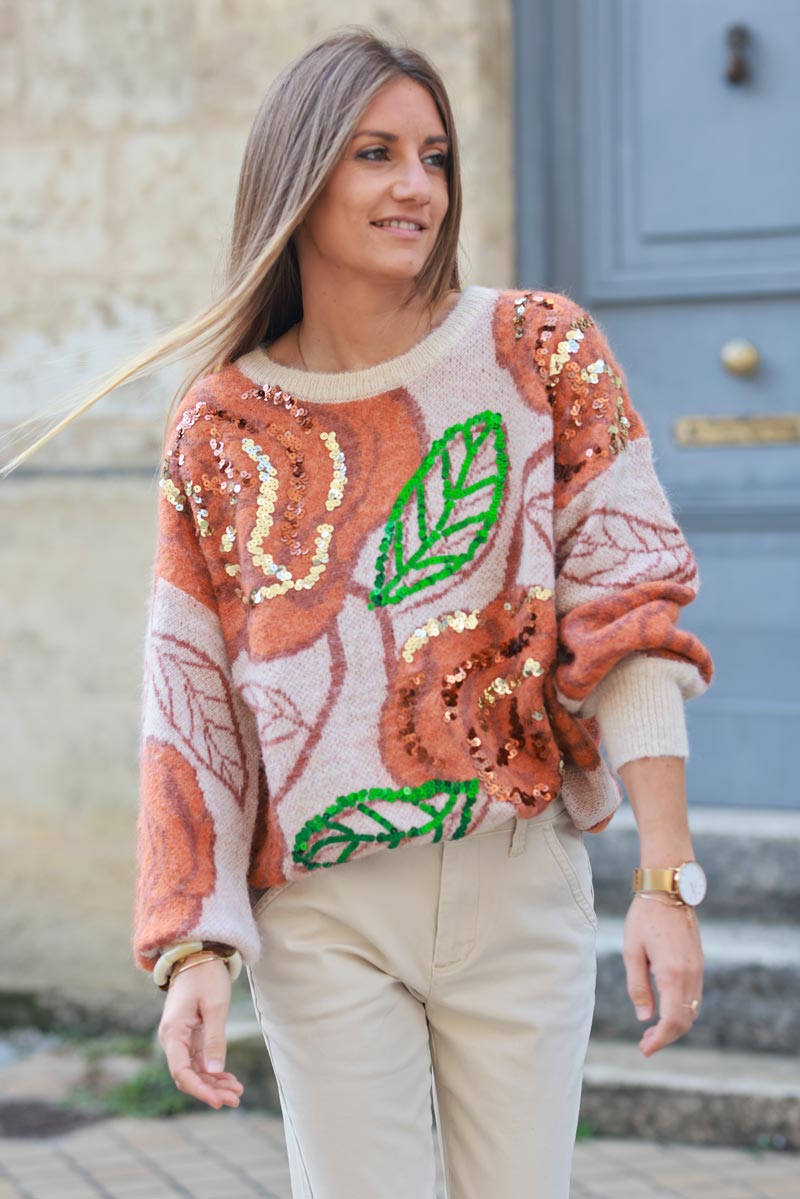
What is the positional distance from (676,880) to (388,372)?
0.69m

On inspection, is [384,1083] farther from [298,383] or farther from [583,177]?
Answer: [583,177]

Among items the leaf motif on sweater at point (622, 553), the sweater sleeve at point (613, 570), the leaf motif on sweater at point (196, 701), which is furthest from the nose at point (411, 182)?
the leaf motif on sweater at point (196, 701)

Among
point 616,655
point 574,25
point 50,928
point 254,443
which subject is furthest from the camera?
point 50,928

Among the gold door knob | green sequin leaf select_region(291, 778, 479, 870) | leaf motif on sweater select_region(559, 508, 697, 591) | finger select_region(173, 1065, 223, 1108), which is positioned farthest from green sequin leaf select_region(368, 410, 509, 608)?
the gold door knob

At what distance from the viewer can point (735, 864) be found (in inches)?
159

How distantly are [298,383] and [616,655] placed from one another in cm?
54

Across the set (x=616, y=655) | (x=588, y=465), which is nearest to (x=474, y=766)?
(x=616, y=655)

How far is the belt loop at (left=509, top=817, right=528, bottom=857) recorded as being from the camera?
186 centimetres

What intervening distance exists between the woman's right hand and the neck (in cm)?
74

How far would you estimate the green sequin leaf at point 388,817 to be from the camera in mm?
1822

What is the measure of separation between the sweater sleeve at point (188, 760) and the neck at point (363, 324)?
0.75ft

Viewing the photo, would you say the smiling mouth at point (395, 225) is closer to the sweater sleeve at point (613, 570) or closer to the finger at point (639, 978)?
the sweater sleeve at point (613, 570)

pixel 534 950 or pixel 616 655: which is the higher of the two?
pixel 616 655

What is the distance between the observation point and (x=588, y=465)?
1.86 meters
